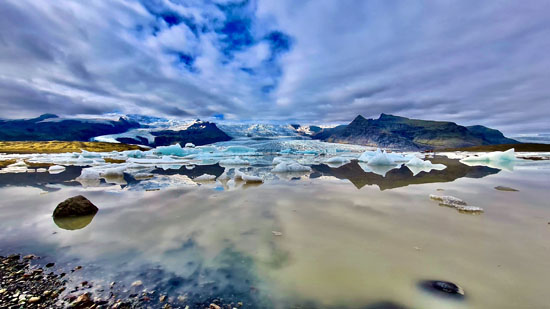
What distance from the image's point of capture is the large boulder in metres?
6.57

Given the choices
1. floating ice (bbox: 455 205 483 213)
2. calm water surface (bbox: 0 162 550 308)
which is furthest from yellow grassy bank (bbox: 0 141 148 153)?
floating ice (bbox: 455 205 483 213)

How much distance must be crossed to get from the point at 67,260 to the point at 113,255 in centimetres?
76

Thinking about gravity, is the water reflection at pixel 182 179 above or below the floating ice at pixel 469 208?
below

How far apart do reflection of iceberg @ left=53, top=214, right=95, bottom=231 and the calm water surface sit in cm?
7

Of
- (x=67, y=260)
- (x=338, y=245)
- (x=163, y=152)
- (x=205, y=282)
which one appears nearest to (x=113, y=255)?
(x=67, y=260)

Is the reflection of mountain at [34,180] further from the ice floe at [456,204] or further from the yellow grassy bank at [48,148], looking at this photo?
the yellow grassy bank at [48,148]

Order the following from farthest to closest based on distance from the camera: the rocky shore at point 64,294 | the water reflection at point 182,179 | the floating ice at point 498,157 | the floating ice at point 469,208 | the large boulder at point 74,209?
the floating ice at point 498,157, the water reflection at point 182,179, the floating ice at point 469,208, the large boulder at point 74,209, the rocky shore at point 64,294

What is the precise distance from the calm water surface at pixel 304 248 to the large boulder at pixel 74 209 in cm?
37

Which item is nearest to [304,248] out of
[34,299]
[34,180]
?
[34,299]

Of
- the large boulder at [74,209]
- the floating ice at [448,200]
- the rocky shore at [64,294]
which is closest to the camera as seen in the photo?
the rocky shore at [64,294]

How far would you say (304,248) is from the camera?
15.2ft

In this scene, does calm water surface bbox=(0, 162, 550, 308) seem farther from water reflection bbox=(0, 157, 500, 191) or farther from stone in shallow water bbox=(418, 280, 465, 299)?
water reflection bbox=(0, 157, 500, 191)

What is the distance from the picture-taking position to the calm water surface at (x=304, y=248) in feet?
10.8

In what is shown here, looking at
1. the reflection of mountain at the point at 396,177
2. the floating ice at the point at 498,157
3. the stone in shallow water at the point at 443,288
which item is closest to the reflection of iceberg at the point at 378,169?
the reflection of mountain at the point at 396,177
